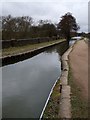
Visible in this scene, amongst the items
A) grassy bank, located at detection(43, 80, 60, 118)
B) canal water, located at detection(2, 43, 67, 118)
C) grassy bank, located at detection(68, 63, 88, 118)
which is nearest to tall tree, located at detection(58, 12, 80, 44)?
canal water, located at detection(2, 43, 67, 118)

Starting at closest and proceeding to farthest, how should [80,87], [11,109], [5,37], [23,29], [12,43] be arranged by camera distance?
[11,109], [80,87], [12,43], [5,37], [23,29]

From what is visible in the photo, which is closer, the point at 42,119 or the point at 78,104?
the point at 42,119

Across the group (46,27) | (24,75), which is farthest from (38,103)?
(46,27)

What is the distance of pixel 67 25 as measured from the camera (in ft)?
253

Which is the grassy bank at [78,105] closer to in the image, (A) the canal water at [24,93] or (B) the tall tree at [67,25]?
(A) the canal water at [24,93]

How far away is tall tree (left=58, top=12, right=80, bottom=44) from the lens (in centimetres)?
7612

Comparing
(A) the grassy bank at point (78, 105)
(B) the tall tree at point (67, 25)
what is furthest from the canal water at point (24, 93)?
(B) the tall tree at point (67, 25)

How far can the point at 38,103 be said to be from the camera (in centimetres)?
819

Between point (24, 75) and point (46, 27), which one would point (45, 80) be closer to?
point (24, 75)

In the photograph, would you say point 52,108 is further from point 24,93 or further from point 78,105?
point 24,93

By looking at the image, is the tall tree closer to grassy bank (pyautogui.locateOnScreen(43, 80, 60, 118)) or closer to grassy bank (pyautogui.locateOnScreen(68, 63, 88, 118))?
grassy bank (pyautogui.locateOnScreen(68, 63, 88, 118))

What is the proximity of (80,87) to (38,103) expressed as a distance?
177 centimetres

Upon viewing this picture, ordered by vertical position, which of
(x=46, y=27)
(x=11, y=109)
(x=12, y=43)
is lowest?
(x=11, y=109)

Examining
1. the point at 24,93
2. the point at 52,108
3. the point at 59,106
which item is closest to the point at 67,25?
the point at 24,93
